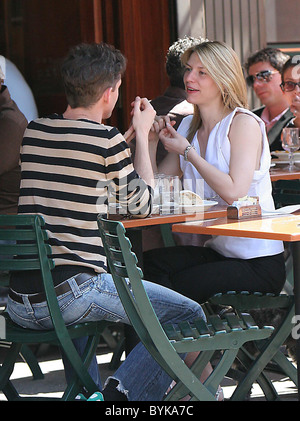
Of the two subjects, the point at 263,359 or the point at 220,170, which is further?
the point at 220,170

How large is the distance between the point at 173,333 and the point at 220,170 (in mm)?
1146

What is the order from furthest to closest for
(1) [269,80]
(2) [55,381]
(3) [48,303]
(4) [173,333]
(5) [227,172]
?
(1) [269,80]
(2) [55,381]
(5) [227,172]
(3) [48,303]
(4) [173,333]

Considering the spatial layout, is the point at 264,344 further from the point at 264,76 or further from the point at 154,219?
the point at 264,76

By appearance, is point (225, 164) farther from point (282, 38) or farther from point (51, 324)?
point (282, 38)

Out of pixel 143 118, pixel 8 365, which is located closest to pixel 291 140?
pixel 143 118

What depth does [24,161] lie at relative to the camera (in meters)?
3.29

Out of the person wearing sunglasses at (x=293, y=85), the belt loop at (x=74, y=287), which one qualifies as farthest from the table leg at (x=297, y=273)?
the person wearing sunglasses at (x=293, y=85)

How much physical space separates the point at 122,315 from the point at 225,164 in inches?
43.9

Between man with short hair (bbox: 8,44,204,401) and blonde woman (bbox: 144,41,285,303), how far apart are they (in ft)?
1.80

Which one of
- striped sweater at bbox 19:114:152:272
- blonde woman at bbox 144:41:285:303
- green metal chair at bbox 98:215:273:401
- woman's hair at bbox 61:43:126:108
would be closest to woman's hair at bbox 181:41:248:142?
blonde woman at bbox 144:41:285:303

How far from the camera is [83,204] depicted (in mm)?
3182

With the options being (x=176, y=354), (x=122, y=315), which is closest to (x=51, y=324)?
(x=122, y=315)

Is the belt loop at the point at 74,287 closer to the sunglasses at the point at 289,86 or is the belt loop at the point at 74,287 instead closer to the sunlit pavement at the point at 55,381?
the sunlit pavement at the point at 55,381

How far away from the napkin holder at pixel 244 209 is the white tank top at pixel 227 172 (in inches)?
12.4
